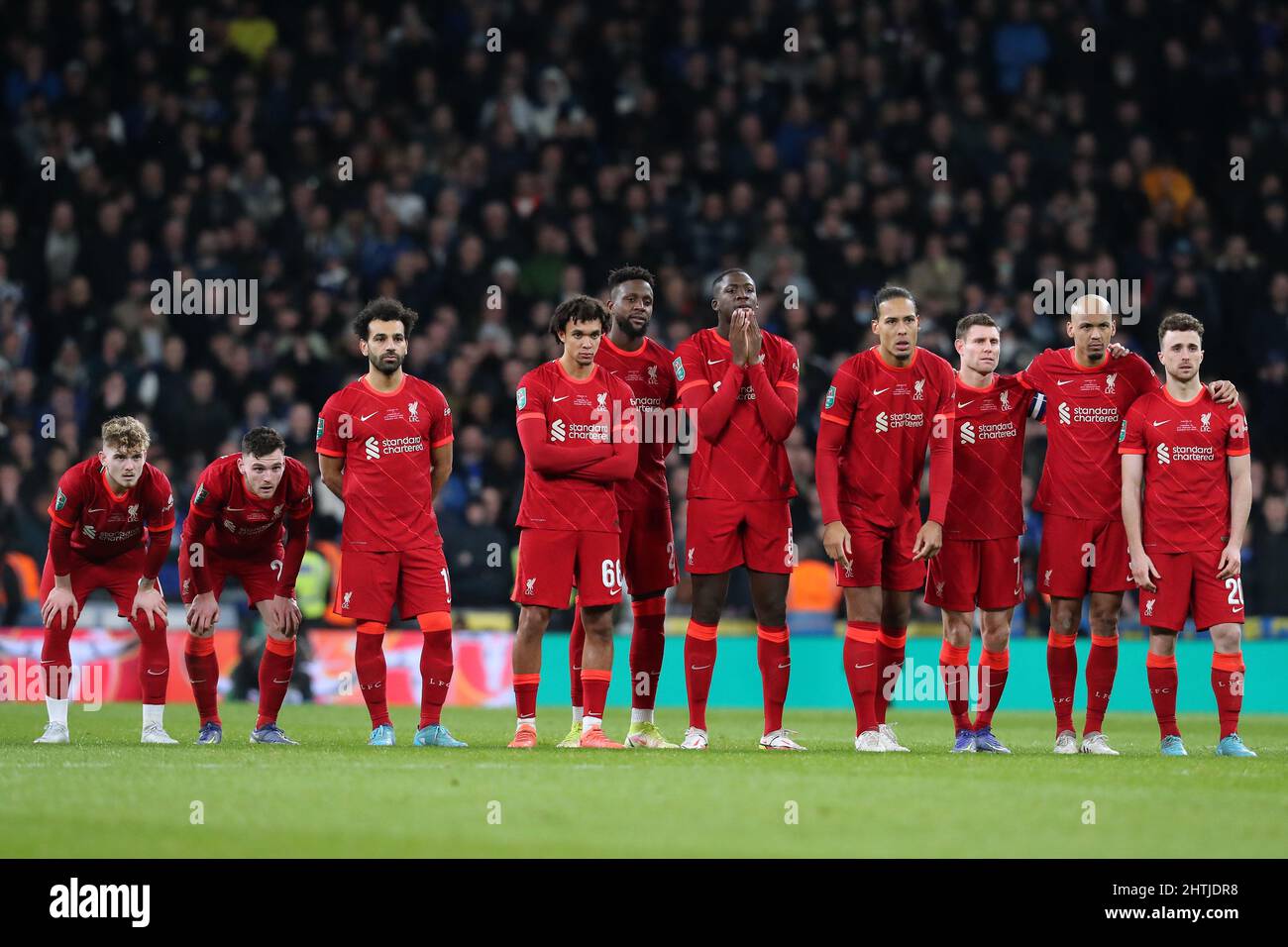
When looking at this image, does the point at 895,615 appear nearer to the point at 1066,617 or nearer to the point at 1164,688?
the point at 1066,617

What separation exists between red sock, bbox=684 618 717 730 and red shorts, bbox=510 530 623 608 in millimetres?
508

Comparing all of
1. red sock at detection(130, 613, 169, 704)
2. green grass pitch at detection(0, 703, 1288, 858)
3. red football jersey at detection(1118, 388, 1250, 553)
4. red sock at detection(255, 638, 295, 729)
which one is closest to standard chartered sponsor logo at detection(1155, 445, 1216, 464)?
red football jersey at detection(1118, 388, 1250, 553)

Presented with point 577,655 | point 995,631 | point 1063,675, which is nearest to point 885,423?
point 995,631

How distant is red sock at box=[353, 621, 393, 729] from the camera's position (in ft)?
31.7

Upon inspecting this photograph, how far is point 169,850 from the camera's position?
6020mm

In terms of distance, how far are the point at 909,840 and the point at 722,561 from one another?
3499mm

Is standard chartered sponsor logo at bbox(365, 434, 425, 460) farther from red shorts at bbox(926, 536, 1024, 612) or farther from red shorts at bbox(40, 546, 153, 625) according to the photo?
red shorts at bbox(926, 536, 1024, 612)

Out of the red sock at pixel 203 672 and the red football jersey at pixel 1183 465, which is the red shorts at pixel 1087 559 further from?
the red sock at pixel 203 672

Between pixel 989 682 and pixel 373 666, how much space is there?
3.49 m

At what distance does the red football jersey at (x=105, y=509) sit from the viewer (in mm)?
10297

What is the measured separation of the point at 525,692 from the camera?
9.53 meters

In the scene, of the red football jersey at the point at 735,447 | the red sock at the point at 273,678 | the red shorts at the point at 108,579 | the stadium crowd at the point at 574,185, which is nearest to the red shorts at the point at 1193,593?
the red football jersey at the point at 735,447

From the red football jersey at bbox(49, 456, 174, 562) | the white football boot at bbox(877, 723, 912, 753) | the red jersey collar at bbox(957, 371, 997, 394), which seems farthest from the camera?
the red football jersey at bbox(49, 456, 174, 562)

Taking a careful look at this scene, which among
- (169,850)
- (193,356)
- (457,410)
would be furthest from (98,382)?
(169,850)
